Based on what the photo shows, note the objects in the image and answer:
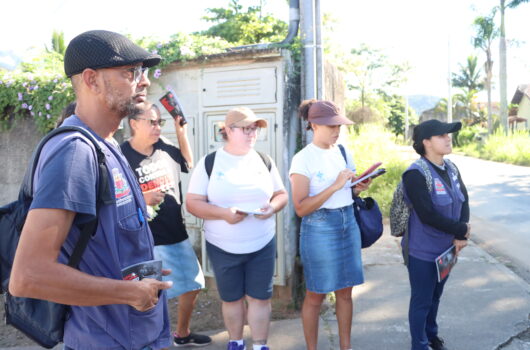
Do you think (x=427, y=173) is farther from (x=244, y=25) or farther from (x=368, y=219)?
(x=244, y=25)

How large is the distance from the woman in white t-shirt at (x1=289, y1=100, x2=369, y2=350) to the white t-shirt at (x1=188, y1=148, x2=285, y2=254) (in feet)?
0.87

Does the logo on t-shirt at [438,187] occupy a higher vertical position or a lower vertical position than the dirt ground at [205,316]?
higher

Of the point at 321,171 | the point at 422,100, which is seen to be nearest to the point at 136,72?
the point at 321,171

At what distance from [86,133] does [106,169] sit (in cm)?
13

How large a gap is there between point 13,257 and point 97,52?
0.71m

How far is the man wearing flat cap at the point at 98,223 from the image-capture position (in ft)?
4.21

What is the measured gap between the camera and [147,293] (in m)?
1.47

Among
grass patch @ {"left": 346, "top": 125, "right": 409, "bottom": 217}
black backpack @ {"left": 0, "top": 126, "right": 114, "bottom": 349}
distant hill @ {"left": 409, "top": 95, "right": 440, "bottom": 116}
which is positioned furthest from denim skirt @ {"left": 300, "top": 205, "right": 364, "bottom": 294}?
distant hill @ {"left": 409, "top": 95, "right": 440, "bottom": 116}

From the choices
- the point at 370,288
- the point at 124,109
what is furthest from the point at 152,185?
the point at 370,288

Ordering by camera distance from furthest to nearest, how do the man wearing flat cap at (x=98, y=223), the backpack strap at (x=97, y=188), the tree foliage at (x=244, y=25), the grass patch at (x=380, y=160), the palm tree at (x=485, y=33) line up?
the palm tree at (x=485, y=33)
the tree foliage at (x=244, y=25)
the grass patch at (x=380, y=160)
the backpack strap at (x=97, y=188)
the man wearing flat cap at (x=98, y=223)

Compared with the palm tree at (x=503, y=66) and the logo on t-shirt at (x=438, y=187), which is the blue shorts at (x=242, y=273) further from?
the palm tree at (x=503, y=66)

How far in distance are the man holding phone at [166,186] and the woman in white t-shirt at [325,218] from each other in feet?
3.06

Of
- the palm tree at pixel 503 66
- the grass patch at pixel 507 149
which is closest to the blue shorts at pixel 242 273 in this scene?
the grass patch at pixel 507 149

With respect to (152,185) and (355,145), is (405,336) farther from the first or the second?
(355,145)
